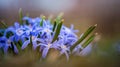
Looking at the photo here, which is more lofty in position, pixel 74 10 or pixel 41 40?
A: pixel 74 10

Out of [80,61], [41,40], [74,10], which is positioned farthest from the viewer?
[74,10]

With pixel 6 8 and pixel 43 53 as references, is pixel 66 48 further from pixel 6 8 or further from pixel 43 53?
pixel 6 8

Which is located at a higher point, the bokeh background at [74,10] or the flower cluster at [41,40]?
the bokeh background at [74,10]

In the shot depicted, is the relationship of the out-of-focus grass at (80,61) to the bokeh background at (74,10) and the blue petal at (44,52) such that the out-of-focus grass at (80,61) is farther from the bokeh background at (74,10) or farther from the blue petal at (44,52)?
the bokeh background at (74,10)

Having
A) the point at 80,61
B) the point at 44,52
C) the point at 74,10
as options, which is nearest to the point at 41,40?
the point at 44,52

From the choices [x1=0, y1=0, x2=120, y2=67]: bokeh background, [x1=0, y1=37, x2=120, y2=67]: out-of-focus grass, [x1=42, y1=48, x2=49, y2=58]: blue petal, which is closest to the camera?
[x1=0, y1=37, x2=120, y2=67]: out-of-focus grass

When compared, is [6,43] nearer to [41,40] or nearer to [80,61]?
[41,40]

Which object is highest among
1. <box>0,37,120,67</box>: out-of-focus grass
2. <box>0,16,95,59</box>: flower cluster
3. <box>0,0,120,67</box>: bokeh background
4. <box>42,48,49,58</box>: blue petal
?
<box>0,0,120,67</box>: bokeh background

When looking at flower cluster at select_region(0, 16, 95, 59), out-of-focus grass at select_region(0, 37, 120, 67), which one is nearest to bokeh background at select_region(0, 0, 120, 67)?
flower cluster at select_region(0, 16, 95, 59)

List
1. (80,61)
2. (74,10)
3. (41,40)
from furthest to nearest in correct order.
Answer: (74,10) → (41,40) → (80,61)

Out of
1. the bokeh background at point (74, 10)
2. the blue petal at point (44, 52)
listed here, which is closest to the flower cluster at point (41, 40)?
the blue petal at point (44, 52)

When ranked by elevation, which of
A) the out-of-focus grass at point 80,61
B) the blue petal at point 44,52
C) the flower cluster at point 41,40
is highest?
the flower cluster at point 41,40

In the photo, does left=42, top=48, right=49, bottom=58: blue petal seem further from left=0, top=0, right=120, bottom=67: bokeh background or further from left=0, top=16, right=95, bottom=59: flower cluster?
left=0, top=0, right=120, bottom=67: bokeh background
